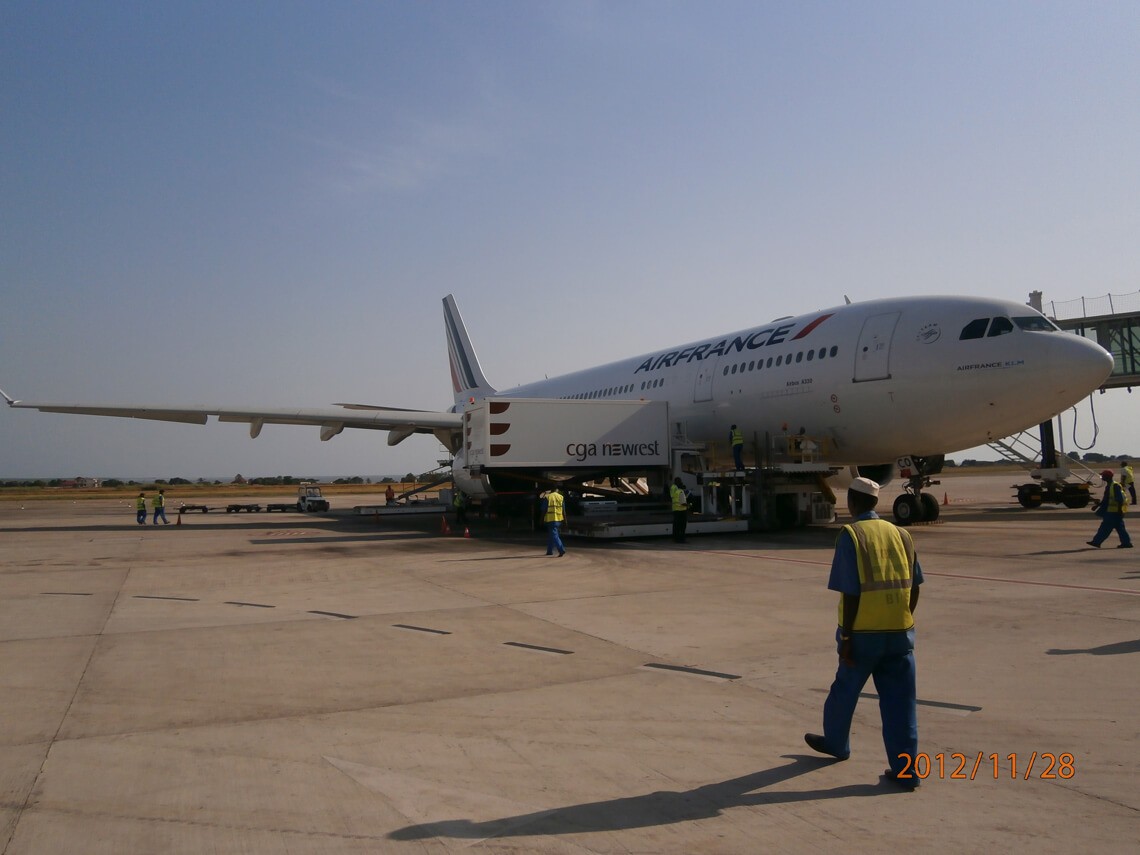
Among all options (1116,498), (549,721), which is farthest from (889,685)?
(1116,498)

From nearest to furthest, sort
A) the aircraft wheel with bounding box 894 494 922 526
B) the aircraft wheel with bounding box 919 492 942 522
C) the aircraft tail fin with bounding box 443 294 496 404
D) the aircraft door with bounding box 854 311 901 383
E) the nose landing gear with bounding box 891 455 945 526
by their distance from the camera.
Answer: the aircraft door with bounding box 854 311 901 383 < the nose landing gear with bounding box 891 455 945 526 < the aircraft wheel with bounding box 894 494 922 526 < the aircraft wheel with bounding box 919 492 942 522 < the aircraft tail fin with bounding box 443 294 496 404

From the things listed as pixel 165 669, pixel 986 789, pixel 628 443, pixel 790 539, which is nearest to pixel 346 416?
pixel 628 443

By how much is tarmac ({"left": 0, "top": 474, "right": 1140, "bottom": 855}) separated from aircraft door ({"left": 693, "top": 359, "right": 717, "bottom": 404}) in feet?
32.5

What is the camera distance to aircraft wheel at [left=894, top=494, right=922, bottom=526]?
18625 mm

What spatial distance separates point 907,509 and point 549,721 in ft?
50.9

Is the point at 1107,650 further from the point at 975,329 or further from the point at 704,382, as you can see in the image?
the point at 704,382

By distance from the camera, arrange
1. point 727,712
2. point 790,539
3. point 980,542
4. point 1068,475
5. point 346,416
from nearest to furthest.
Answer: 1. point 727,712
2. point 980,542
3. point 790,539
4. point 346,416
5. point 1068,475

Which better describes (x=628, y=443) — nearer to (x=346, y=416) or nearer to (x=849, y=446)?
(x=849, y=446)

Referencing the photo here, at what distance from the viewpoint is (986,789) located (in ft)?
12.8

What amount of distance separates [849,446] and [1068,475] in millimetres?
14004

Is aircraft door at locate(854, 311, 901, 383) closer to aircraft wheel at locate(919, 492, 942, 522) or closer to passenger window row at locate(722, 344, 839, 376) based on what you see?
passenger window row at locate(722, 344, 839, 376)

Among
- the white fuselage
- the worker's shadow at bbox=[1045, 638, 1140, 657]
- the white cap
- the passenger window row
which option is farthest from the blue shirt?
the passenger window row

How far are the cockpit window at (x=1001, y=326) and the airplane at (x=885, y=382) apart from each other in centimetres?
2

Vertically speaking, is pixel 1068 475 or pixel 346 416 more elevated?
pixel 346 416
